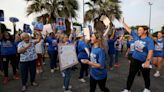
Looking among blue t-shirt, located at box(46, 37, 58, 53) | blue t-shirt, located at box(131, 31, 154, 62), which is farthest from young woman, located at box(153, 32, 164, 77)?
blue t-shirt, located at box(46, 37, 58, 53)

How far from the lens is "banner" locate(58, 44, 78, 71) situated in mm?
7371

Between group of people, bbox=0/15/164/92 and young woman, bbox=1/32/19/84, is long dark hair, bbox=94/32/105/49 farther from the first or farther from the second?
young woman, bbox=1/32/19/84

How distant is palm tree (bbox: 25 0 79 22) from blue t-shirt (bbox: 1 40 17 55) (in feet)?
47.9

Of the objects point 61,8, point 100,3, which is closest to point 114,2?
point 100,3

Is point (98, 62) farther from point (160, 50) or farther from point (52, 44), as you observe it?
point (52, 44)

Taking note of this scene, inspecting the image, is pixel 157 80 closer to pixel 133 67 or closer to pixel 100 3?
pixel 133 67

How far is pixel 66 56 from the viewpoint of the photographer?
24.7 ft

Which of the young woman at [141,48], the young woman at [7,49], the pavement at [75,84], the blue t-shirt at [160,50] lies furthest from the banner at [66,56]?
the blue t-shirt at [160,50]

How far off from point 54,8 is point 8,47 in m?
15.2

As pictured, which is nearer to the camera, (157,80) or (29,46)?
(29,46)

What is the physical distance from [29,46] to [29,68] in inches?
39.3

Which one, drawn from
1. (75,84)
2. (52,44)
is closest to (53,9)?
(52,44)

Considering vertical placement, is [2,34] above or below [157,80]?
above

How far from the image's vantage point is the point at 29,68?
8648 millimetres
